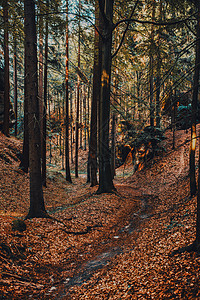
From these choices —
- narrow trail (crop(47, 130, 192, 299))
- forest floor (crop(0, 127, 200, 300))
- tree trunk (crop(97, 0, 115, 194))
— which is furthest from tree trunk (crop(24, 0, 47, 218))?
tree trunk (crop(97, 0, 115, 194))

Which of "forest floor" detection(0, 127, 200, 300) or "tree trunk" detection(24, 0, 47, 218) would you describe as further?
"tree trunk" detection(24, 0, 47, 218)

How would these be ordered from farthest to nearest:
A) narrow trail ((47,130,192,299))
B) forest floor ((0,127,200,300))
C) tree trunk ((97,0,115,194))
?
tree trunk ((97,0,115,194))
narrow trail ((47,130,192,299))
forest floor ((0,127,200,300))

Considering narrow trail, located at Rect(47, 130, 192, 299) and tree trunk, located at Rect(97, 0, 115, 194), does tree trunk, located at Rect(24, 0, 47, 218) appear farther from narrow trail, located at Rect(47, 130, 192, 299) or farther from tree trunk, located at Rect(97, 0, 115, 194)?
tree trunk, located at Rect(97, 0, 115, 194)

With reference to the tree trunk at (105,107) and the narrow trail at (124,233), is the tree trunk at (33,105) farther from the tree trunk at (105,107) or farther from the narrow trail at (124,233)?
the tree trunk at (105,107)

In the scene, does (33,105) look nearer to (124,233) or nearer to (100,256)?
(100,256)

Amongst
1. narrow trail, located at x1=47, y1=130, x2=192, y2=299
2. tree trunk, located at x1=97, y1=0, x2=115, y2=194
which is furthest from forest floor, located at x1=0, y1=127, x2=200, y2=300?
tree trunk, located at x1=97, y1=0, x2=115, y2=194

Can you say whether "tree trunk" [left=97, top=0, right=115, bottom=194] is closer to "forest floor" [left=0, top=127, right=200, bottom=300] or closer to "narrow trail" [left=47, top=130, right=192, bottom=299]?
"narrow trail" [left=47, top=130, right=192, bottom=299]

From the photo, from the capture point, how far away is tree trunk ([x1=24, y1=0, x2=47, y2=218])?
5.60 meters

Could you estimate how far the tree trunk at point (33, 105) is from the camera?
560 centimetres

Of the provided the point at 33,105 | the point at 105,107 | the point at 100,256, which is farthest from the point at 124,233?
the point at 105,107

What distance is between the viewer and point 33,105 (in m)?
5.86

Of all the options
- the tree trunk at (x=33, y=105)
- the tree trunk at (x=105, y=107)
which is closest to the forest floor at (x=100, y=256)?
the tree trunk at (x=33, y=105)

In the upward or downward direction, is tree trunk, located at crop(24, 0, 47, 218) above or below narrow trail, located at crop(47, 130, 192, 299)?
above

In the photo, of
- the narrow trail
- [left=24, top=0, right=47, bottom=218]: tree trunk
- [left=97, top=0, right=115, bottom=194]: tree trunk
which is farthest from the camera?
[left=97, top=0, right=115, bottom=194]: tree trunk
